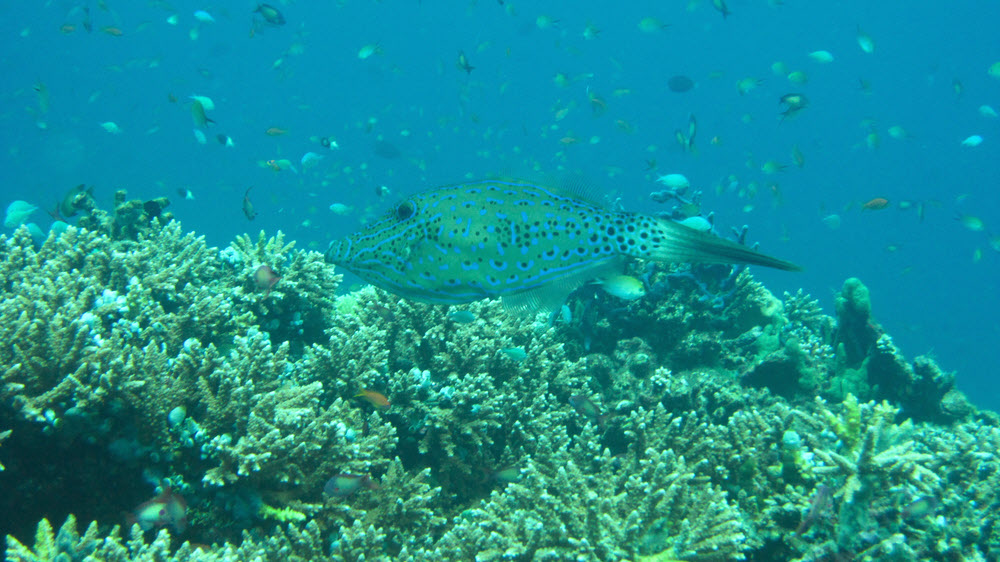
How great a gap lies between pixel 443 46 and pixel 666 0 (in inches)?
1681

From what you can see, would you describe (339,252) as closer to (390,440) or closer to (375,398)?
(375,398)

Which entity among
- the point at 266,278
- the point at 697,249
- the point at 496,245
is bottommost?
the point at 697,249

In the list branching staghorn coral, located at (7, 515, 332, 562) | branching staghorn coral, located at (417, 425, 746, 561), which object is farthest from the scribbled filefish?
branching staghorn coral, located at (7, 515, 332, 562)

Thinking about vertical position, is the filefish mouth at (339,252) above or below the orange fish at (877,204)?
below

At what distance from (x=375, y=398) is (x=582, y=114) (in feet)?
257

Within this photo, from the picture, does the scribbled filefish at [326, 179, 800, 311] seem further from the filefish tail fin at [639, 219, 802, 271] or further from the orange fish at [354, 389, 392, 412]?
the orange fish at [354, 389, 392, 412]

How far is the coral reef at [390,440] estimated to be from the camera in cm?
287

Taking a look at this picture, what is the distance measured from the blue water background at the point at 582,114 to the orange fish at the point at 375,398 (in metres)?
42.1

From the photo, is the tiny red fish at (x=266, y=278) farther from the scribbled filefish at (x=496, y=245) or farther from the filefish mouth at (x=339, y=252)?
the scribbled filefish at (x=496, y=245)

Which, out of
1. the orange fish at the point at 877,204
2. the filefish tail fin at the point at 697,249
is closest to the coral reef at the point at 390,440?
the filefish tail fin at the point at 697,249

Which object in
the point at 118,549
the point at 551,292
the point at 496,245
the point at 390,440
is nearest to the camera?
the point at 118,549

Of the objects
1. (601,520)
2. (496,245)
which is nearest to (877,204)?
(601,520)

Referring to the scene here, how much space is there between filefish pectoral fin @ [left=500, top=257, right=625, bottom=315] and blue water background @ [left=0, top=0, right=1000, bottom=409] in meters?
43.2

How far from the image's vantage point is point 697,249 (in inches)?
99.2
